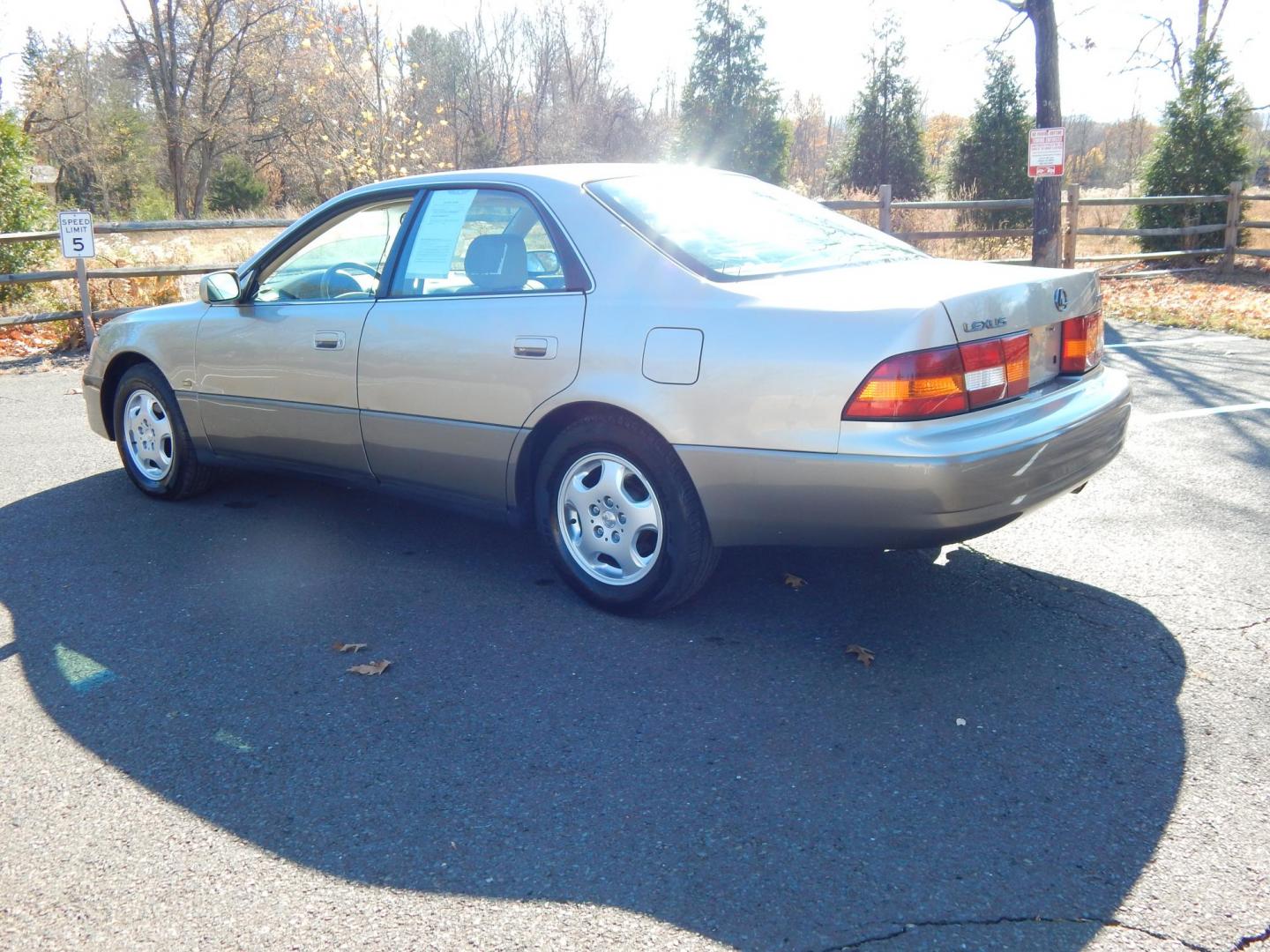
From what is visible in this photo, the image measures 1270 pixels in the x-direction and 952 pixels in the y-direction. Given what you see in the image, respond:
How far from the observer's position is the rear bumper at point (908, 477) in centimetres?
321

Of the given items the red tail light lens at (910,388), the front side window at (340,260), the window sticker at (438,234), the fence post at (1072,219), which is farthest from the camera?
the fence post at (1072,219)

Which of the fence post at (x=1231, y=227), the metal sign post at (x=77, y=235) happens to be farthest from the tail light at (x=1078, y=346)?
the fence post at (x=1231, y=227)

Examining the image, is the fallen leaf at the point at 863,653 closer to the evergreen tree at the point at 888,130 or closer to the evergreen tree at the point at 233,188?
the evergreen tree at the point at 888,130

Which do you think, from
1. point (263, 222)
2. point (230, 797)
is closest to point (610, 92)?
point (263, 222)

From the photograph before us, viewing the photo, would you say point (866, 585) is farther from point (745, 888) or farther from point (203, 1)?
point (203, 1)

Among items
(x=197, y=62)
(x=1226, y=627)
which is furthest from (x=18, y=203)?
(x=197, y=62)

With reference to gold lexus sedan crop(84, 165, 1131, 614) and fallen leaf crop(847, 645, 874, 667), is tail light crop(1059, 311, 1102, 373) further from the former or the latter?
fallen leaf crop(847, 645, 874, 667)

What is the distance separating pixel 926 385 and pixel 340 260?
2.78 m

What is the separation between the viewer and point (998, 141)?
74.8 ft

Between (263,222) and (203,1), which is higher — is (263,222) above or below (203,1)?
below

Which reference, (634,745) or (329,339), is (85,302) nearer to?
(329,339)

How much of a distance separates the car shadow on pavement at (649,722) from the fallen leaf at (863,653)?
3cm

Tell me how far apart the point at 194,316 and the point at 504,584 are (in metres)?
2.13

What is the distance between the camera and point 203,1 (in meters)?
30.0
